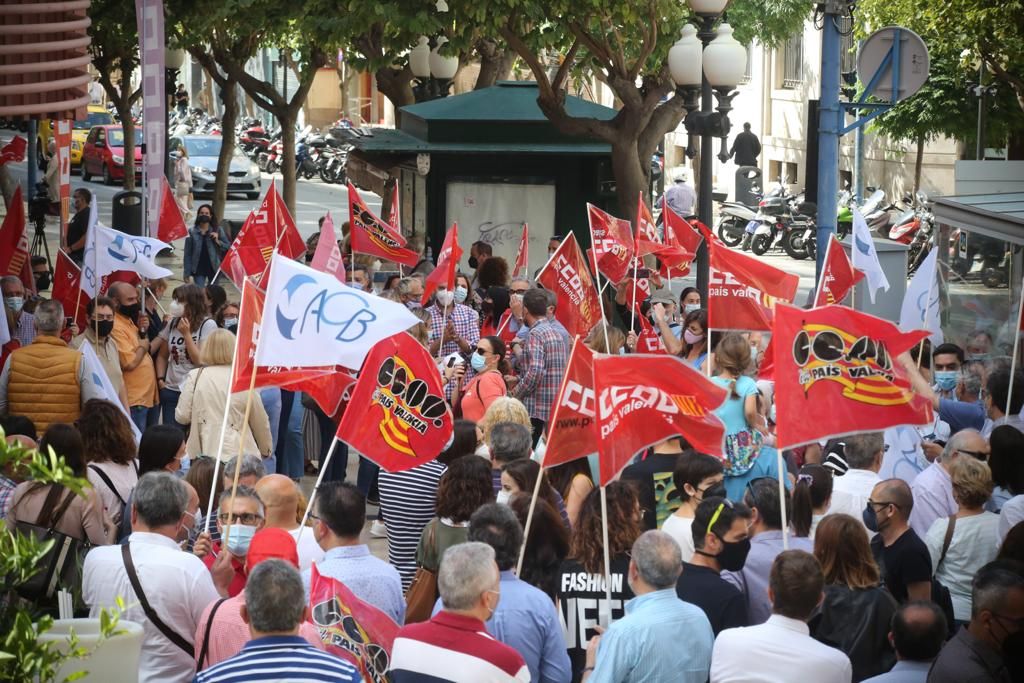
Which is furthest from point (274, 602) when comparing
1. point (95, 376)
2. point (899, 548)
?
point (95, 376)

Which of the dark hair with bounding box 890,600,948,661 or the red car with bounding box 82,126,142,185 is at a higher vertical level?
the red car with bounding box 82,126,142,185

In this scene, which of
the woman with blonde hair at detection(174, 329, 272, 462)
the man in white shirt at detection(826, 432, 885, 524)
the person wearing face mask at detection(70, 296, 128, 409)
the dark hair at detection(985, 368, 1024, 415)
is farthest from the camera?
the person wearing face mask at detection(70, 296, 128, 409)

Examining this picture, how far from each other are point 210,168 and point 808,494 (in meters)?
32.8

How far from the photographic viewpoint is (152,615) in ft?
17.5

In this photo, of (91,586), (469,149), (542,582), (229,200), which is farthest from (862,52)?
(229,200)

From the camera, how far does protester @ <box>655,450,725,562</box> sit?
634 centimetres

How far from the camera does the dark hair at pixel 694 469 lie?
253 inches

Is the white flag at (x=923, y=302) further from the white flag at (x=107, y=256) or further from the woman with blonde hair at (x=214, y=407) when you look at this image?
the white flag at (x=107, y=256)

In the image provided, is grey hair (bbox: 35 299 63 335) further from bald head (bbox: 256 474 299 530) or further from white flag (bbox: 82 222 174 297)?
bald head (bbox: 256 474 299 530)

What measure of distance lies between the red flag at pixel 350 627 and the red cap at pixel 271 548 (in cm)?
11

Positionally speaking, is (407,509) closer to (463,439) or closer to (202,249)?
(463,439)

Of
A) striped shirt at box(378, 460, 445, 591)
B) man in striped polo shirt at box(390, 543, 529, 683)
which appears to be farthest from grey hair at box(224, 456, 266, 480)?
man in striped polo shirt at box(390, 543, 529, 683)

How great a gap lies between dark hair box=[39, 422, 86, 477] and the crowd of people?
13mm

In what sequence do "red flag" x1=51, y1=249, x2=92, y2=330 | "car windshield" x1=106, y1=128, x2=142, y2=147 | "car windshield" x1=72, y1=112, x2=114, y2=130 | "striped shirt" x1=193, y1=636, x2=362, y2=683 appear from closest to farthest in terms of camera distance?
"striped shirt" x1=193, y1=636, x2=362, y2=683, "red flag" x1=51, y1=249, x2=92, y2=330, "car windshield" x1=106, y1=128, x2=142, y2=147, "car windshield" x1=72, y1=112, x2=114, y2=130
